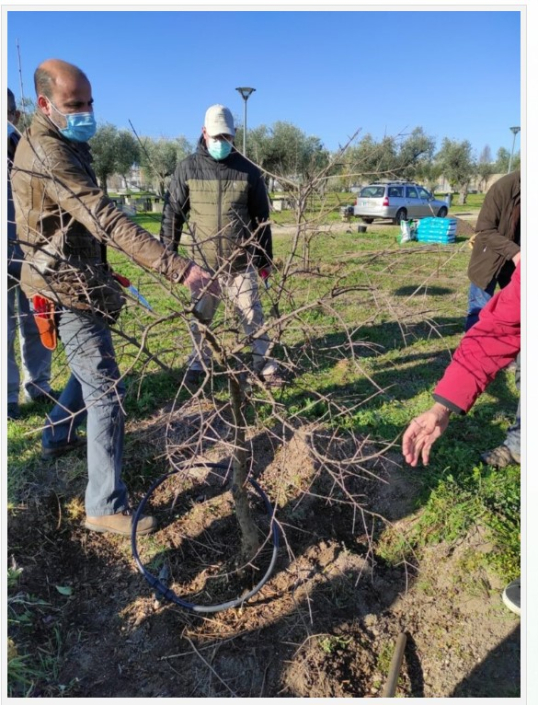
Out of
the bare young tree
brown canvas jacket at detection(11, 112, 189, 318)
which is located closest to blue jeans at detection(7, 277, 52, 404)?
the bare young tree

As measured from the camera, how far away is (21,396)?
388 cm

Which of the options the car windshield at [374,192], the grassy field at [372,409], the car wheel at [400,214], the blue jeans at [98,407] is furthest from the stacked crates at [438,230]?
the blue jeans at [98,407]

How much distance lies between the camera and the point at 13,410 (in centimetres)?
362

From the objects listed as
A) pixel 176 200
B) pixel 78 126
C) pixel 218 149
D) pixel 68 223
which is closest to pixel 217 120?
pixel 218 149

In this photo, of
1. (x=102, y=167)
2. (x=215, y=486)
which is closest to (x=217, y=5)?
(x=215, y=486)

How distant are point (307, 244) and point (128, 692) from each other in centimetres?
201

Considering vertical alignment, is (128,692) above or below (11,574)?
below

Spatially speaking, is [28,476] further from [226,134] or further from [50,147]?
[226,134]

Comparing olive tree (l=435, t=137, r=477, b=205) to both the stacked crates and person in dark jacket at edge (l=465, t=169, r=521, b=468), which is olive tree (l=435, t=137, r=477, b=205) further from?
person in dark jacket at edge (l=465, t=169, r=521, b=468)

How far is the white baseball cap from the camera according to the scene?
3.47 meters

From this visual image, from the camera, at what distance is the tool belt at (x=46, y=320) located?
2.39 metres

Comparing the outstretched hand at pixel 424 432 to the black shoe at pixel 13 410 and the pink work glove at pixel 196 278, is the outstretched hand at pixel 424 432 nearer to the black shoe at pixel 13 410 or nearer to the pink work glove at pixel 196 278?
the pink work glove at pixel 196 278

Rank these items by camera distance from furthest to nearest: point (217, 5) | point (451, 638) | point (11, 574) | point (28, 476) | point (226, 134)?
point (226, 134) < point (28, 476) < point (11, 574) < point (451, 638) < point (217, 5)

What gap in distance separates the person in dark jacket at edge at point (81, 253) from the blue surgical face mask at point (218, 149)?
1273mm
